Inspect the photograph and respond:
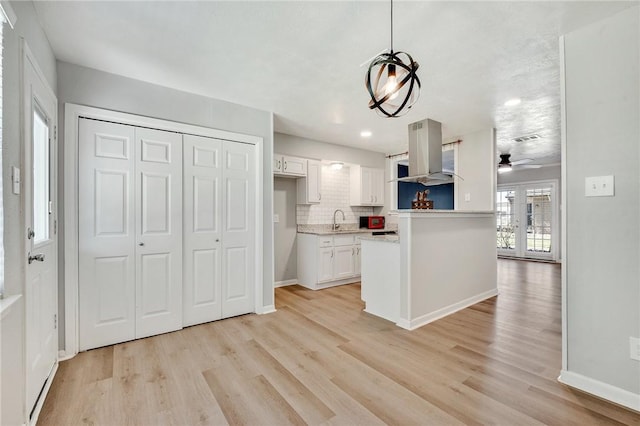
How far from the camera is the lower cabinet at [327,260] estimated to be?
185 inches

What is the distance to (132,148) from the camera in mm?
2797

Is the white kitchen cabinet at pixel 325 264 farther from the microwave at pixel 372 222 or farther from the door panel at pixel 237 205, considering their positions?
the door panel at pixel 237 205

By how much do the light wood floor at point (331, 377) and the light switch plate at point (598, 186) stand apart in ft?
4.46

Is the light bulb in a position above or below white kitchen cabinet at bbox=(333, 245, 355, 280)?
above

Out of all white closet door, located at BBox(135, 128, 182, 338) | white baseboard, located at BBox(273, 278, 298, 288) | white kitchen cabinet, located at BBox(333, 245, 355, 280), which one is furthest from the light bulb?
white baseboard, located at BBox(273, 278, 298, 288)

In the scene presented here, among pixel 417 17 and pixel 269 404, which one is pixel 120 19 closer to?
pixel 417 17

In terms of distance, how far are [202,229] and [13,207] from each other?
1683mm

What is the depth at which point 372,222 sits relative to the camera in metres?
5.70

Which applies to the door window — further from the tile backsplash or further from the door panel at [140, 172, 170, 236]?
the tile backsplash

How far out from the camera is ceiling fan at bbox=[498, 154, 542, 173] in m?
6.07

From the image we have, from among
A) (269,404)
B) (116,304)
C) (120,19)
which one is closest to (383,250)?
(269,404)

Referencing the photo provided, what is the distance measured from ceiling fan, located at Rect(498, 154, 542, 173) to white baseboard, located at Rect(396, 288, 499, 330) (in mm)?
3122

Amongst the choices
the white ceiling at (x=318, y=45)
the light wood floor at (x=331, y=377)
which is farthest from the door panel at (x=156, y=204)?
the light wood floor at (x=331, y=377)

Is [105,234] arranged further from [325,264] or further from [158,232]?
→ [325,264]
